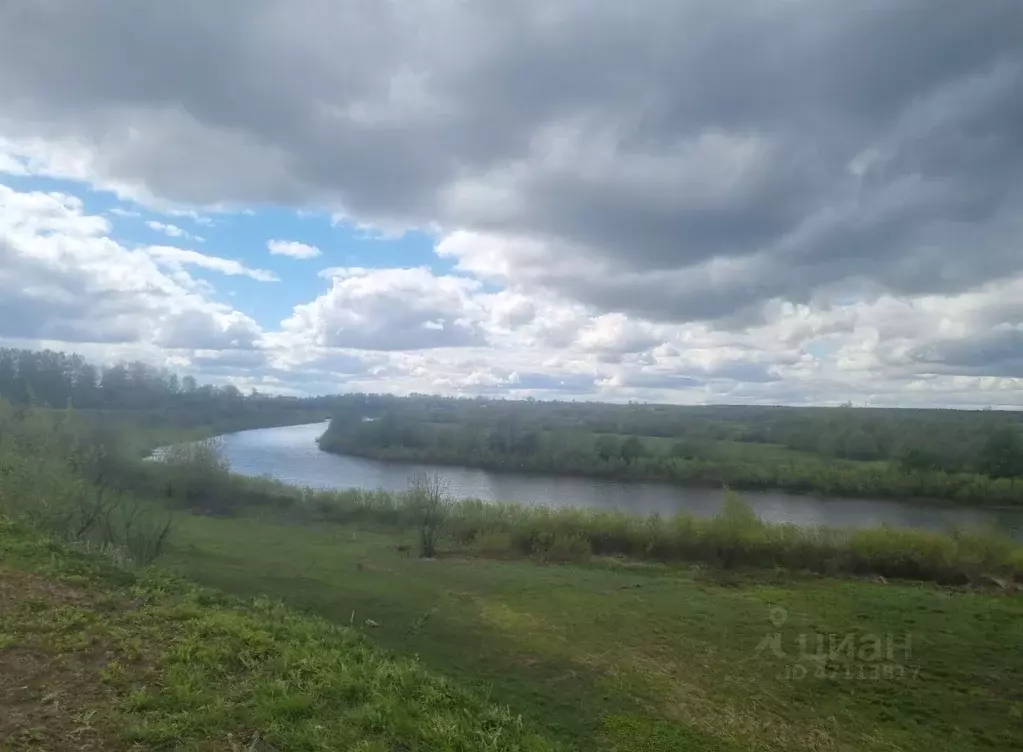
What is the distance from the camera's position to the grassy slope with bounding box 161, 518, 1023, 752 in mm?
12000

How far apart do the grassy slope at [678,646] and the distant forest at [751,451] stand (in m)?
27.5

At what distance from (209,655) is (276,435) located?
91.9 metres

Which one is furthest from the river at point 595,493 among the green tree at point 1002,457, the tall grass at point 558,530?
the green tree at point 1002,457

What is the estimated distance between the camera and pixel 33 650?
689 cm

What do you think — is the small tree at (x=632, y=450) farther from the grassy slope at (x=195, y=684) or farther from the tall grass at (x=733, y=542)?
the grassy slope at (x=195, y=684)

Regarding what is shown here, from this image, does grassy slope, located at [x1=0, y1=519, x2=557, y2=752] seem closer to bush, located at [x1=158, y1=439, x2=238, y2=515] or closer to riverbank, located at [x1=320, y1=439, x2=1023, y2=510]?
bush, located at [x1=158, y1=439, x2=238, y2=515]

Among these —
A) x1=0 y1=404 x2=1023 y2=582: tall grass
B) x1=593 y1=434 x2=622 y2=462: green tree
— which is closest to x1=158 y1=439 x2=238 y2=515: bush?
x1=0 y1=404 x2=1023 y2=582: tall grass

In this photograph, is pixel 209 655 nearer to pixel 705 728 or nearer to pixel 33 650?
pixel 33 650

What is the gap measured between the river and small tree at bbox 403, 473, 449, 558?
1145cm

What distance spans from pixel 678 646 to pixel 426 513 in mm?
19783

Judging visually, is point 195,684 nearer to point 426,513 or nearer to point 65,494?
point 65,494

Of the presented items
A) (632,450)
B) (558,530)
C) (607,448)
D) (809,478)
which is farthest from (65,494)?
(809,478)

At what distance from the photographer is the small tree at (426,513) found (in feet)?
102

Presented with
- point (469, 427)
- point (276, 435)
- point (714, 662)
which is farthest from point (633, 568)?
point (276, 435)
